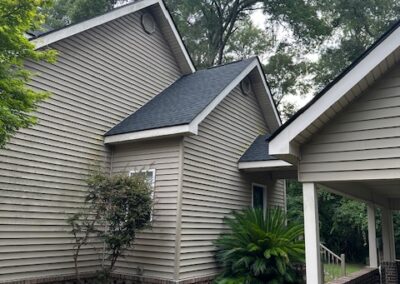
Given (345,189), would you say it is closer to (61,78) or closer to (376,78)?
(376,78)

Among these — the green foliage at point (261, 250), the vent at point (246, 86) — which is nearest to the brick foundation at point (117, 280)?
the green foliage at point (261, 250)

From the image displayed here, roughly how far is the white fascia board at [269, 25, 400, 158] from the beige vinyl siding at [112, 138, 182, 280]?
3.60 metres

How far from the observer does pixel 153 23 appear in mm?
11016

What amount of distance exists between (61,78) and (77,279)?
4.19 metres

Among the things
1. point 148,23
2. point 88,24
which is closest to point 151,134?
point 88,24

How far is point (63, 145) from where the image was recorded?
793 centimetres

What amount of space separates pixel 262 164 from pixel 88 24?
5.39 meters

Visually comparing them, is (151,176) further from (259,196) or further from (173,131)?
(259,196)

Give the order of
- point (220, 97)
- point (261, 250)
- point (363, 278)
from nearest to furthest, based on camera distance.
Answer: point (363, 278)
point (261, 250)
point (220, 97)

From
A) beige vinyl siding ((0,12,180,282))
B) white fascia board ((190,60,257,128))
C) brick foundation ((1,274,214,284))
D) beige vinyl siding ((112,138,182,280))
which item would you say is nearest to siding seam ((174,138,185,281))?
beige vinyl siding ((112,138,182,280))

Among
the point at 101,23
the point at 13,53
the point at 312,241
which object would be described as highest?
the point at 101,23

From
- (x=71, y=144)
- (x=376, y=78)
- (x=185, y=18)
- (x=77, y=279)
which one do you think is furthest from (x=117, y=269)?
(x=185, y=18)

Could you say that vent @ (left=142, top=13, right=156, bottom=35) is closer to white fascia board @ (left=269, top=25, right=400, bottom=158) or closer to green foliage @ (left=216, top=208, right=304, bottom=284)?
green foliage @ (left=216, top=208, right=304, bottom=284)

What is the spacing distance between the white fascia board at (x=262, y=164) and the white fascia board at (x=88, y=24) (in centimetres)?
500
